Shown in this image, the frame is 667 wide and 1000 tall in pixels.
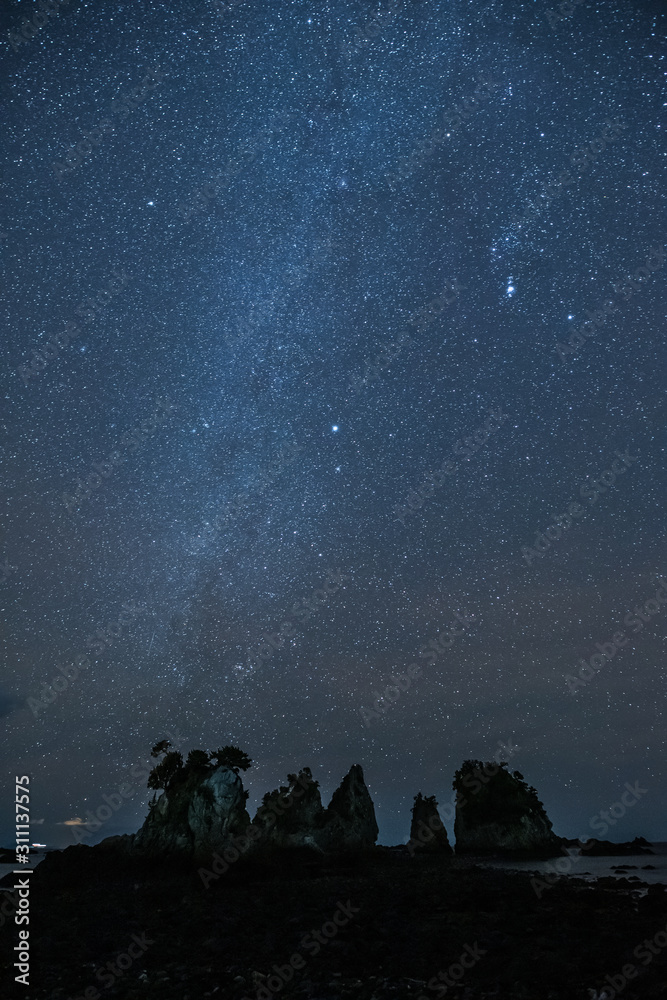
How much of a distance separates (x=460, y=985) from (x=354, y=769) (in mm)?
59026

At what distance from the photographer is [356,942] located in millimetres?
16203

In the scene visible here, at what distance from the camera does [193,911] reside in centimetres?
2264

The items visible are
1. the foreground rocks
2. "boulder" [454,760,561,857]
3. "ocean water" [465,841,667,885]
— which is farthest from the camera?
"boulder" [454,760,561,857]

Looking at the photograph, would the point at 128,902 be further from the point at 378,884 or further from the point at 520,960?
the point at 520,960

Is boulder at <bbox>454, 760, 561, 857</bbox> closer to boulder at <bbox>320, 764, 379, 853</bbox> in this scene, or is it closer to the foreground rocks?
boulder at <bbox>320, 764, 379, 853</bbox>

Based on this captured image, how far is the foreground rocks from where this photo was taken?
41.8 ft

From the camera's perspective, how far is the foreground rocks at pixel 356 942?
12.7 meters

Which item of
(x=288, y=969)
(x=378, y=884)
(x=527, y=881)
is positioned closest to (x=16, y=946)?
(x=288, y=969)

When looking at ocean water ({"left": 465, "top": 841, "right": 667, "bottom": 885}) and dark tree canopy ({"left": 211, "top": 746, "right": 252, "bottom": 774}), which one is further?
dark tree canopy ({"left": 211, "top": 746, "right": 252, "bottom": 774})

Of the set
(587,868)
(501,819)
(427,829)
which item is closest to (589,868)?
(587,868)

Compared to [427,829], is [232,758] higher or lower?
higher

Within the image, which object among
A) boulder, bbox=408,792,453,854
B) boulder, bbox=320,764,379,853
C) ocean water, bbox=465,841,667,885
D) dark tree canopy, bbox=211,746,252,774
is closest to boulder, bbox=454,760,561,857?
boulder, bbox=408,792,453,854

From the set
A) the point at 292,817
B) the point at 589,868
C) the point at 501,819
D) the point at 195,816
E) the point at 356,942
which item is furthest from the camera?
the point at 501,819

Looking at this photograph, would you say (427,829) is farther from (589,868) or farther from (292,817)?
(589,868)
